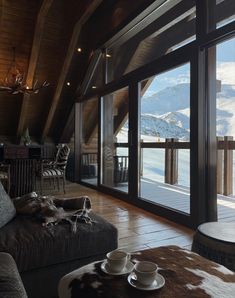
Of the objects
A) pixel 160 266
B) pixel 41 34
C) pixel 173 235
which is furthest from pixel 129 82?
pixel 160 266

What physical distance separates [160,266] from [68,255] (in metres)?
0.76

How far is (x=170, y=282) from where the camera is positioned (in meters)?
1.20

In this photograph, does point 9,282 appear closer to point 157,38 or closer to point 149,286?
point 149,286

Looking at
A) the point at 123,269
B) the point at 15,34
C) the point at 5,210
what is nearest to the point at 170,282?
the point at 123,269

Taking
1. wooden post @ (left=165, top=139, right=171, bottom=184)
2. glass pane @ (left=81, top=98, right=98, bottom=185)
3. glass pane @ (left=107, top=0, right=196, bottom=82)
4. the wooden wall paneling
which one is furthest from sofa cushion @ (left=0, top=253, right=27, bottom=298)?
glass pane @ (left=81, top=98, right=98, bottom=185)

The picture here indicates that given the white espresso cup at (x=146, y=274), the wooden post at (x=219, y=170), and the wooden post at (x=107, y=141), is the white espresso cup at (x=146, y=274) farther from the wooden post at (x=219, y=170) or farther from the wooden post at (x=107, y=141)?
the wooden post at (x=107, y=141)

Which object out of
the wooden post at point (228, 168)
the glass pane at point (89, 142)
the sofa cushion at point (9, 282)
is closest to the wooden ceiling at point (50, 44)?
the glass pane at point (89, 142)

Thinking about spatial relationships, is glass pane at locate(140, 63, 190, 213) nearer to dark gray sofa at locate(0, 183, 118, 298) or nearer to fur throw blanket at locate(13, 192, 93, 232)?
fur throw blanket at locate(13, 192, 93, 232)

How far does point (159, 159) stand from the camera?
434 centimetres

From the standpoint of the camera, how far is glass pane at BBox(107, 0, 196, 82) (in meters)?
3.58

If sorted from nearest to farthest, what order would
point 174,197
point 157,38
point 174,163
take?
1. point 174,163
2. point 174,197
3. point 157,38

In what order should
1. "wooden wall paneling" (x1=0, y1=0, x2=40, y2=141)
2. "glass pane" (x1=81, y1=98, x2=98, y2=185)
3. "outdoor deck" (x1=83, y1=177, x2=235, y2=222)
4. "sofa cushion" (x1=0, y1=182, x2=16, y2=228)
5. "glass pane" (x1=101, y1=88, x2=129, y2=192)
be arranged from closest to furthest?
1. "sofa cushion" (x1=0, y1=182, x2=16, y2=228)
2. "outdoor deck" (x1=83, y1=177, x2=235, y2=222)
3. "glass pane" (x1=101, y1=88, x2=129, y2=192)
4. "wooden wall paneling" (x1=0, y1=0, x2=40, y2=141)
5. "glass pane" (x1=81, y1=98, x2=98, y2=185)

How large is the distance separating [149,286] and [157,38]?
3.90 meters

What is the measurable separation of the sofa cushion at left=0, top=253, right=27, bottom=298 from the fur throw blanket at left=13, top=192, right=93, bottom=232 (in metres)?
0.61
